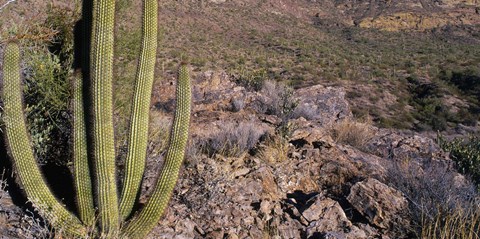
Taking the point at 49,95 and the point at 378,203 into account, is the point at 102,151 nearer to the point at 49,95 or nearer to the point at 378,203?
the point at 49,95

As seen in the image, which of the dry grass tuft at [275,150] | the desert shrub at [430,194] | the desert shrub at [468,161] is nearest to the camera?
the desert shrub at [430,194]

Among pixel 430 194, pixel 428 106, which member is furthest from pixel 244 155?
pixel 428 106

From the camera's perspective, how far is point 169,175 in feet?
15.5

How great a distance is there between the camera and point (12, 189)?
17.1 ft

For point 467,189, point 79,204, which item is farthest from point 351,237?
point 79,204

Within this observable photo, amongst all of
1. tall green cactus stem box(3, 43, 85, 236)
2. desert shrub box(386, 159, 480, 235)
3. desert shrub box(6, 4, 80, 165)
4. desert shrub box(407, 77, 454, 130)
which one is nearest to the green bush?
desert shrub box(6, 4, 80, 165)

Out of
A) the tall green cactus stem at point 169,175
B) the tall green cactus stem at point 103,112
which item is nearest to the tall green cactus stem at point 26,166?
the tall green cactus stem at point 103,112

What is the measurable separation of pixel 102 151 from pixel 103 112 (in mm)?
356

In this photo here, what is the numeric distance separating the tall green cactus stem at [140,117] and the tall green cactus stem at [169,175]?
22cm

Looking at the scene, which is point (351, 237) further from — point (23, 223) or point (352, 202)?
point (23, 223)

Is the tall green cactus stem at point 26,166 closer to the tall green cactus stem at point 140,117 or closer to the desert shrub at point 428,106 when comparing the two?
the tall green cactus stem at point 140,117

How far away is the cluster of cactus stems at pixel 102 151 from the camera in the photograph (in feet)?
14.5

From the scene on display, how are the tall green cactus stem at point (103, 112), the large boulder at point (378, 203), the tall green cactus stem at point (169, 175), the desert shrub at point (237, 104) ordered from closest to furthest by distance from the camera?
1. the tall green cactus stem at point (103, 112)
2. the tall green cactus stem at point (169, 175)
3. the large boulder at point (378, 203)
4. the desert shrub at point (237, 104)

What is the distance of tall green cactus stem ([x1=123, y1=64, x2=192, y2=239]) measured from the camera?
4566 millimetres
